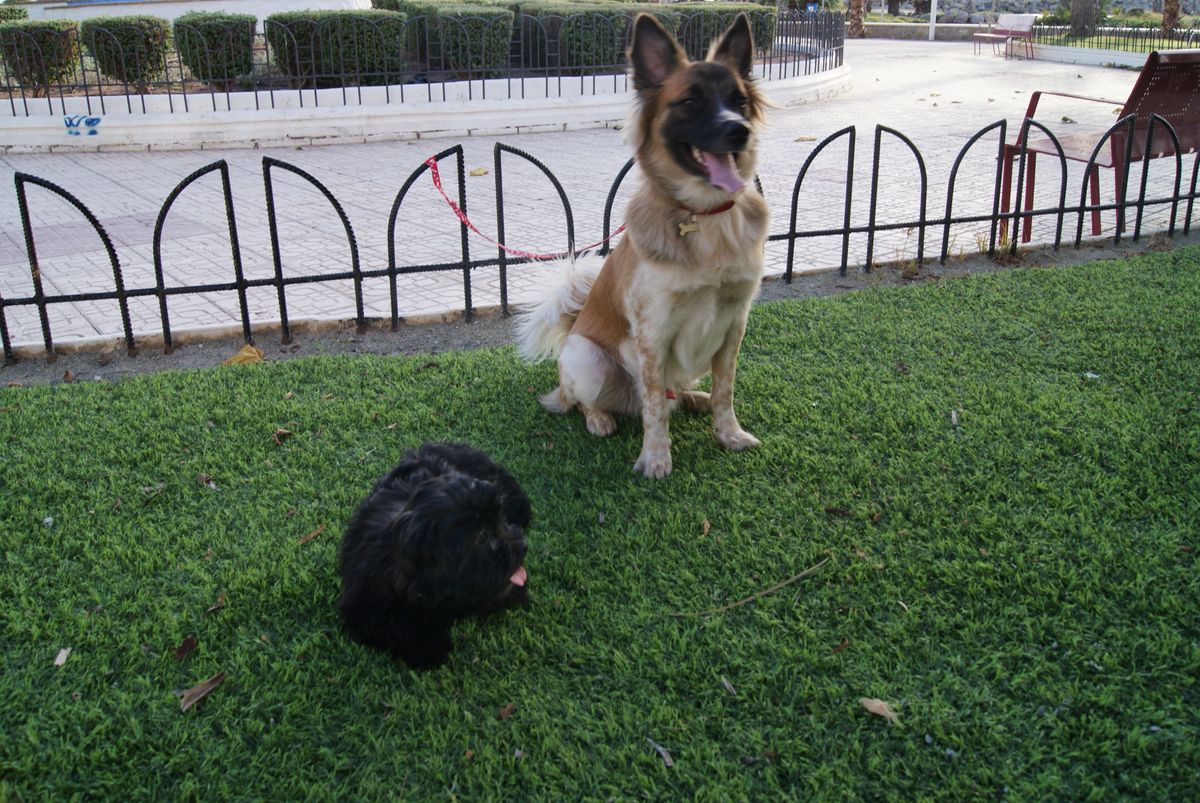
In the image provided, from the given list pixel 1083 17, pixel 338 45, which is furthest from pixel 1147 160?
pixel 1083 17

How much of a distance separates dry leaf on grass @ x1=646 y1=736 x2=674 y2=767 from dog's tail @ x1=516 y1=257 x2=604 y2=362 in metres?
2.68

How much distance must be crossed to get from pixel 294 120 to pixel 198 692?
12532mm

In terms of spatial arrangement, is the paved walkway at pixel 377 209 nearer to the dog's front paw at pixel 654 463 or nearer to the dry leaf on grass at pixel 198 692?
the dog's front paw at pixel 654 463

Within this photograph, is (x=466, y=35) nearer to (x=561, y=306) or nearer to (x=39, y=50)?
(x=39, y=50)

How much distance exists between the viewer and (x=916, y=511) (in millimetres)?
3648

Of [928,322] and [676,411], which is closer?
[676,411]

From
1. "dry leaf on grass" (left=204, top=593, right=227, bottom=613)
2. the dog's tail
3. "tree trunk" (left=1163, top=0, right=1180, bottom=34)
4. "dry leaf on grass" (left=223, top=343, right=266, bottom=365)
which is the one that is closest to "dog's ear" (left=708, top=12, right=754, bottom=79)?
the dog's tail

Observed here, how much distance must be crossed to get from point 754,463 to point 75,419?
11.4ft

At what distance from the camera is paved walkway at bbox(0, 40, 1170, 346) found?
6809mm

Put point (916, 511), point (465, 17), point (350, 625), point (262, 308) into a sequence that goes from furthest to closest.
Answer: point (465, 17)
point (262, 308)
point (916, 511)
point (350, 625)

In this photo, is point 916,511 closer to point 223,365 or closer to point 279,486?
point 279,486

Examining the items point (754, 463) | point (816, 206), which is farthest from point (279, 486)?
point (816, 206)

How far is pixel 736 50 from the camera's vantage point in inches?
157

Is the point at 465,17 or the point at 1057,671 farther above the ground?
the point at 465,17
